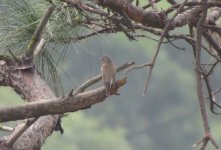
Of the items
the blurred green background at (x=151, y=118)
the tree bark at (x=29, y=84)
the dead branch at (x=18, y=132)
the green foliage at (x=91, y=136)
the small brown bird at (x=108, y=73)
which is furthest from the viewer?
the blurred green background at (x=151, y=118)

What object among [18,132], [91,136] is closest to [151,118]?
[91,136]

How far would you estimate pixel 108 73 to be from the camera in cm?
143

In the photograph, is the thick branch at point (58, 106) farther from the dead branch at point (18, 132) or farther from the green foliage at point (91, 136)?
the green foliage at point (91, 136)

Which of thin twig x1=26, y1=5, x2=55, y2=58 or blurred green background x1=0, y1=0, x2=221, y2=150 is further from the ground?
thin twig x1=26, y1=5, x2=55, y2=58

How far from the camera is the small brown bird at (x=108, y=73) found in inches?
55.8

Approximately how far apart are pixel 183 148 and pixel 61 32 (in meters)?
6.47

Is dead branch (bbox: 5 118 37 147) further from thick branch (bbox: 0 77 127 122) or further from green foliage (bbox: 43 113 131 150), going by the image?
green foliage (bbox: 43 113 131 150)

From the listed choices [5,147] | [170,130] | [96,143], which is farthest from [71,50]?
[170,130]

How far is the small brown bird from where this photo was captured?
1.42 meters

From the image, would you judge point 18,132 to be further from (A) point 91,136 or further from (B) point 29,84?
(A) point 91,136

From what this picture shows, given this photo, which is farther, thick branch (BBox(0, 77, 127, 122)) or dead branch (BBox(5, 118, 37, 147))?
dead branch (BBox(5, 118, 37, 147))

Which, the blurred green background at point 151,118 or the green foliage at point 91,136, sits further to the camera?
the blurred green background at point 151,118

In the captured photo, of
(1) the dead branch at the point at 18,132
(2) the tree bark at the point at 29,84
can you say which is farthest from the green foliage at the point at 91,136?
(1) the dead branch at the point at 18,132

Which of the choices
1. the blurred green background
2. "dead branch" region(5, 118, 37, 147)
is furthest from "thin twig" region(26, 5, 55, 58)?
the blurred green background
